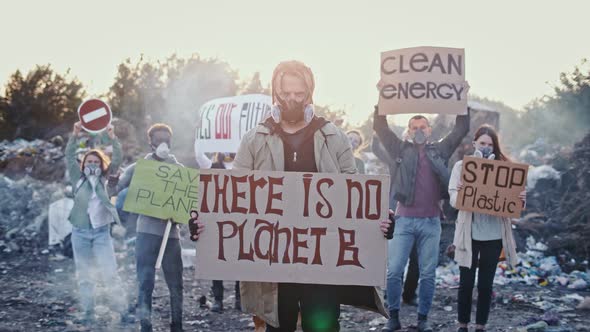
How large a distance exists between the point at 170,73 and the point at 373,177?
3041cm

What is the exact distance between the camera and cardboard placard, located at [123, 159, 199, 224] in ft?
18.7

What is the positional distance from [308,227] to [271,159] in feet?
1.46

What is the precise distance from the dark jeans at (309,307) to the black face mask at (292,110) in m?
0.95

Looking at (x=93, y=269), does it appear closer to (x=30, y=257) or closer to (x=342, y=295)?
(x=342, y=295)

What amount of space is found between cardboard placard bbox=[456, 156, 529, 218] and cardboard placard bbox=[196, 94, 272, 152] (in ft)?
13.2

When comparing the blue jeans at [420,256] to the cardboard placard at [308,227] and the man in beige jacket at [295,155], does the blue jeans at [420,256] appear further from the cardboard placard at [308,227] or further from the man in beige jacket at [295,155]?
the cardboard placard at [308,227]

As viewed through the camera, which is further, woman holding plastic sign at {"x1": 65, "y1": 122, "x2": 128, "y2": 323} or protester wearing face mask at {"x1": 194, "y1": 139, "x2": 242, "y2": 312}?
protester wearing face mask at {"x1": 194, "y1": 139, "x2": 242, "y2": 312}

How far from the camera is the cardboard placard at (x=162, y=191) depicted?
571 centimetres

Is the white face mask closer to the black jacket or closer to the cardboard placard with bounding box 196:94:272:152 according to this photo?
the black jacket

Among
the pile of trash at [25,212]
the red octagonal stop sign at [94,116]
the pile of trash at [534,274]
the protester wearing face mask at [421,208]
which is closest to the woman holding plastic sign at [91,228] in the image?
the red octagonal stop sign at [94,116]

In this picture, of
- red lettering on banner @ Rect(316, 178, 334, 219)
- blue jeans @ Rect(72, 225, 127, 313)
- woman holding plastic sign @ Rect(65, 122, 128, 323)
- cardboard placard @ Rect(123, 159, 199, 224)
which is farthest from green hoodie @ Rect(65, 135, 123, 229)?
red lettering on banner @ Rect(316, 178, 334, 219)

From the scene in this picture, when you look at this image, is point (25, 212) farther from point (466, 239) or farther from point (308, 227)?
point (308, 227)

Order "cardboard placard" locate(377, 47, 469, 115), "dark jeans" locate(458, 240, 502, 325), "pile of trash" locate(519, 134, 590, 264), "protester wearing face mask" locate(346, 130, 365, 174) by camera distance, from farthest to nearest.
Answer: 1. "pile of trash" locate(519, 134, 590, 264)
2. "protester wearing face mask" locate(346, 130, 365, 174)
3. "cardboard placard" locate(377, 47, 469, 115)
4. "dark jeans" locate(458, 240, 502, 325)

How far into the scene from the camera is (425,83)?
238 inches
